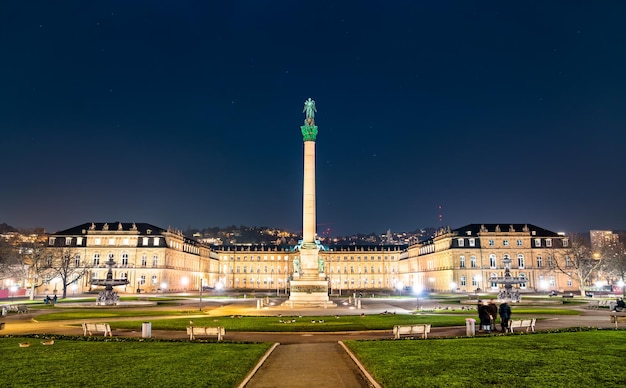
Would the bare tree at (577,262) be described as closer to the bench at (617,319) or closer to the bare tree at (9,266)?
the bench at (617,319)

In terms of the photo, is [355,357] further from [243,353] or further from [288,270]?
[288,270]

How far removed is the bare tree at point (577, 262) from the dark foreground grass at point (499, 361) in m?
72.0

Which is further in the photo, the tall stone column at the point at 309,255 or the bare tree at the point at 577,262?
the bare tree at the point at 577,262

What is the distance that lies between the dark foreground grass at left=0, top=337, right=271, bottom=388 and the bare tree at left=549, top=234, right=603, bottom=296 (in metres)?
84.4

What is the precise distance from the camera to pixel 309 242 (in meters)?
64.9

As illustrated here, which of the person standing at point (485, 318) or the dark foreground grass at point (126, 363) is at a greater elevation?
the person standing at point (485, 318)

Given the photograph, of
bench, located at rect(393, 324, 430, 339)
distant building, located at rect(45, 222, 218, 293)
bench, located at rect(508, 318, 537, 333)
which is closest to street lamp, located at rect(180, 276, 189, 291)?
distant building, located at rect(45, 222, 218, 293)

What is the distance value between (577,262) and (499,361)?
3269 inches

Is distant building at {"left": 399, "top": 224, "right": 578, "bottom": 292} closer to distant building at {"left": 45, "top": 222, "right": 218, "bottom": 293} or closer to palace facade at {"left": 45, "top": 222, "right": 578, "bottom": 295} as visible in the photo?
palace facade at {"left": 45, "top": 222, "right": 578, "bottom": 295}

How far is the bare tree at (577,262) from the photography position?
8950 cm

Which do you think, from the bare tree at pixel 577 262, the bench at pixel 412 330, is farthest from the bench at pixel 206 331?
the bare tree at pixel 577 262

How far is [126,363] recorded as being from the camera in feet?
61.7

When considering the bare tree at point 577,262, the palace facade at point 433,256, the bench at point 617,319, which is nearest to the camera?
the bench at point 617,319

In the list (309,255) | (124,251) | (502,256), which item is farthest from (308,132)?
(502,256)
